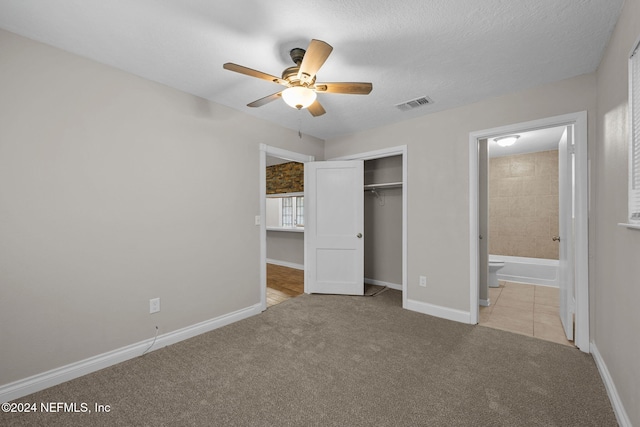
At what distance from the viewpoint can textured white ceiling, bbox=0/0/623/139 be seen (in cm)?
164

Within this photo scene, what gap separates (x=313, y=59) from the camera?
1689 mm

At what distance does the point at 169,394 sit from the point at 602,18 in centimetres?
371

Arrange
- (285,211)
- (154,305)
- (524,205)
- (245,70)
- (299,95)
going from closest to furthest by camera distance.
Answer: (245,70) → (299,95) → (154,305) → (524,205) → (285,211)

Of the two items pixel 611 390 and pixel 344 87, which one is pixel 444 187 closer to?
pixel 344 87

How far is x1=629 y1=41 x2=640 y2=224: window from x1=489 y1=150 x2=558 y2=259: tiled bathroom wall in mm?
4879

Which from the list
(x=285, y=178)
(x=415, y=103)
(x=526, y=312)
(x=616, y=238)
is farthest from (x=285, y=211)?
(x=616, y=238)

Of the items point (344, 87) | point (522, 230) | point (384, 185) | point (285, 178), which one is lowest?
point (522, 230)

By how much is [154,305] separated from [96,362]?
0.54 meters

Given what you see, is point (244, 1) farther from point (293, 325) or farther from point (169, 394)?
point (293, 325)

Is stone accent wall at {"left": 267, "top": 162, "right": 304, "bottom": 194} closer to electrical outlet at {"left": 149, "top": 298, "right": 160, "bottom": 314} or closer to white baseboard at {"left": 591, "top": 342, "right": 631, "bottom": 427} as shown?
electrical outlet at {"left": 149, "top": 298, "right": 160, "bottom": 314}

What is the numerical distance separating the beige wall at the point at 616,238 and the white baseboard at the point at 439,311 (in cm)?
103

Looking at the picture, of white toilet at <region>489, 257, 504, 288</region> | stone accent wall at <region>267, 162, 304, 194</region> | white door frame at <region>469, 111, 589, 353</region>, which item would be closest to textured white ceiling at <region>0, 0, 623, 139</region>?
white door frame at <region>469, 111, 589, 353</region>

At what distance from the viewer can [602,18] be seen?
1.71 m

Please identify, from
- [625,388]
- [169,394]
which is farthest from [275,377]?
[625,388]
